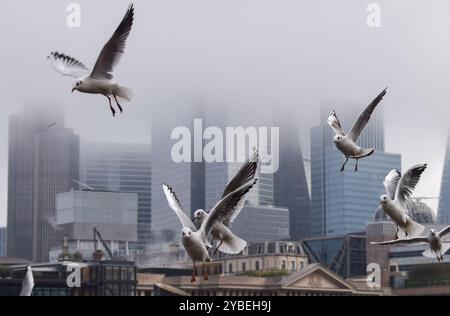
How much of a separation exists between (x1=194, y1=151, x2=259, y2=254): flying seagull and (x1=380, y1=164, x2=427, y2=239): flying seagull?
197 cm

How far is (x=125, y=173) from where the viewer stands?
40.9 meters

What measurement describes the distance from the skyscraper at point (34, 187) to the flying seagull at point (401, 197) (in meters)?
23.9

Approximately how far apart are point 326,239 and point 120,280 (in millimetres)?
12941

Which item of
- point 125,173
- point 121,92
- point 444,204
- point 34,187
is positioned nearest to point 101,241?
point 34,187

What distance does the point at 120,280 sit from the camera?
38.7 meters

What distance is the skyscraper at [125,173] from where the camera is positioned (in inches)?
1274

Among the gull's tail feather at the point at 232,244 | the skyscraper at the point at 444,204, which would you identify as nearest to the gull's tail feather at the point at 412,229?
the gull's tail feather at the point at 232,244

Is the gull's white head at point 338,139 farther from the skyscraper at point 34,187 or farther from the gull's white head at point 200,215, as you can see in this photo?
the skyscraper at point 34,187

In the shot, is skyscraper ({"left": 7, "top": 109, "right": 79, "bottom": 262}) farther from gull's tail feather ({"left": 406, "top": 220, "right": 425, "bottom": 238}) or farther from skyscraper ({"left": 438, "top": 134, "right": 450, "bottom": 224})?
gull's tail feather ({"left": 406, "top": 220, "right": 425, "bottom": 238})

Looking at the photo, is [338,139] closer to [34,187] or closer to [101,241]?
[34,187]

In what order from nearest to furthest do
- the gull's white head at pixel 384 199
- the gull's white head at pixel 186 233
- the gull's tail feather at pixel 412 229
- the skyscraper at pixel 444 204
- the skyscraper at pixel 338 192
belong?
the gull's white head at pixel 186 233 → the gull's white head at pixel 384 199 → the gull's tail feather at pixel 412 229 → the skyscraper at pixel 444 204 → the skyscraper at pixel 338 192

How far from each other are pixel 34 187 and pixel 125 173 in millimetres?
7740
